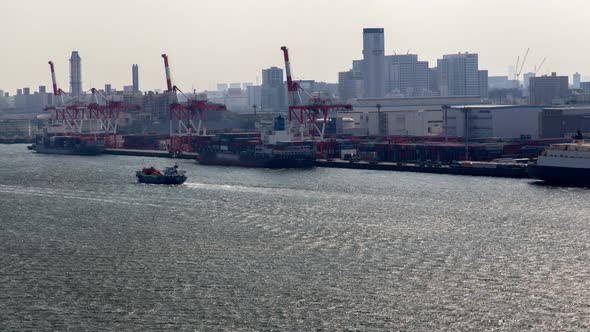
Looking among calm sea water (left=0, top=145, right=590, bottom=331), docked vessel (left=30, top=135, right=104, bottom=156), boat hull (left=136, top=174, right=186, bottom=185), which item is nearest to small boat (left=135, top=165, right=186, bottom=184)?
boat hull (left=136, top=174, right=186, bottom=185)

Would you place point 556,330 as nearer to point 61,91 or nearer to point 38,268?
point 38,268

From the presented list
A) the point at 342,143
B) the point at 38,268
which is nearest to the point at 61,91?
the point at 342,143

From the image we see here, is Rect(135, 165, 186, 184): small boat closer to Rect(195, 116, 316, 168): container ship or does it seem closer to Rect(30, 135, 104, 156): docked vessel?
Rect(195, 116, 316, 168): container ship

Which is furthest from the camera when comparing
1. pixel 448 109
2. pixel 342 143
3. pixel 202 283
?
pixel 448 109

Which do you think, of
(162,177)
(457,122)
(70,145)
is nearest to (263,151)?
(162,177)

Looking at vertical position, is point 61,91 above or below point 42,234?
above
